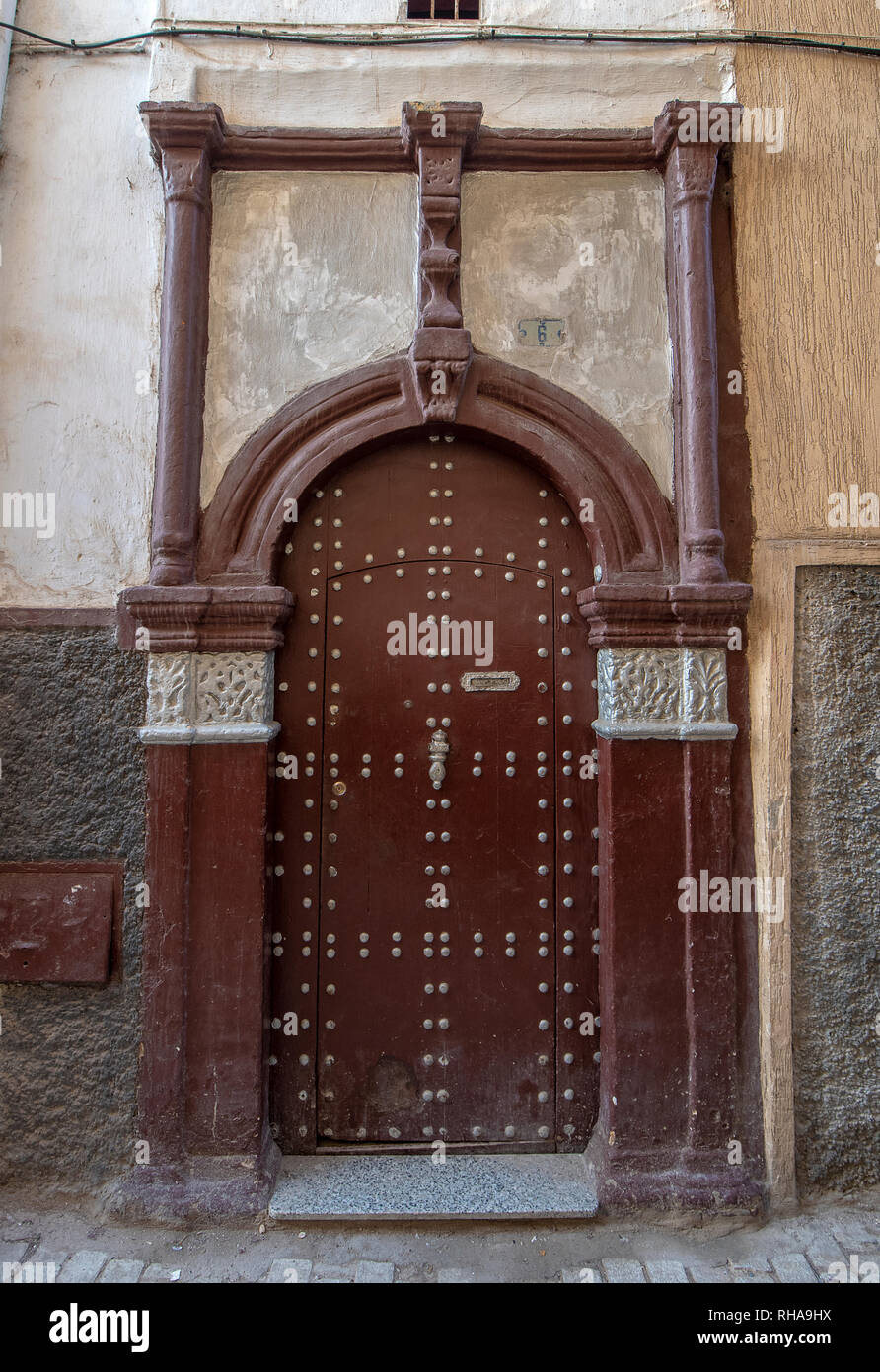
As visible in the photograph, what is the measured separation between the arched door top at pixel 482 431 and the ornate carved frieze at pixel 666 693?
27 cm

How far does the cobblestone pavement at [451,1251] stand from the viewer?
8.21 feet

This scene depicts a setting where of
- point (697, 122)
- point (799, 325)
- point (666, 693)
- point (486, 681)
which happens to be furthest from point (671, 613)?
point (697, 122)

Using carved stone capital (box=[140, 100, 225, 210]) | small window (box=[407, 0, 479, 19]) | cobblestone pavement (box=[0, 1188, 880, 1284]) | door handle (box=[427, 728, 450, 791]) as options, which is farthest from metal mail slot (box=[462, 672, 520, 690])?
small window (box=[407, 0, 479, 19])

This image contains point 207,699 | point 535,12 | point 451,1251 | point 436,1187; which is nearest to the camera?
point 451,1251

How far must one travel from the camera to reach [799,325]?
3.02m

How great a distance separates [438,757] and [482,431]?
1171 mm

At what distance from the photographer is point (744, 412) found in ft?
9.87

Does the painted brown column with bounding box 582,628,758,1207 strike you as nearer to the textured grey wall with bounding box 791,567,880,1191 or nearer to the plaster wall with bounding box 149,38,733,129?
the textured grey wall with bounding box 791,567,880,1191

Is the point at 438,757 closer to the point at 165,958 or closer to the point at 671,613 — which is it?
the point at 671,613

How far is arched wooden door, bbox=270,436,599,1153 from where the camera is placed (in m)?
2.98

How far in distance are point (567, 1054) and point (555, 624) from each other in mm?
1524

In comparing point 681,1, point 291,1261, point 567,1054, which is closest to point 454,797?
point 567,1054

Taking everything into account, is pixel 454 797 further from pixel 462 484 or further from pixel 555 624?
pixel 462 484

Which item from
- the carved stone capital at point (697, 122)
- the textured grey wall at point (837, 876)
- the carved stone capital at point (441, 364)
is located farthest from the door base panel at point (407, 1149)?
the carved stone capital at point (697, 122)
